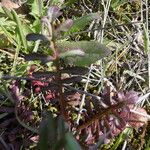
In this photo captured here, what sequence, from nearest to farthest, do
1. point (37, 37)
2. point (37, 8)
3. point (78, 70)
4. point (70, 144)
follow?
point (70, 144) → point (37, 37) → point (78, 70) → point (37, 8)

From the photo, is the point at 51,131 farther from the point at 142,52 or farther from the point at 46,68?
the point at 142,52

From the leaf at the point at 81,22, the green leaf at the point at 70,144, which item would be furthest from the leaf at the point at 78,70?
the leaf at the point at 81,22

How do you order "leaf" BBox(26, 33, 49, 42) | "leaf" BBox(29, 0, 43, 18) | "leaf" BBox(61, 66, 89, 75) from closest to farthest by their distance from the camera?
1. "leaf" BBox(26, 33, 49, 42)
2. "leaf" BBox(61, 66, 89, 75)
3. "leaf" BBox(29, 0, 43, 18)

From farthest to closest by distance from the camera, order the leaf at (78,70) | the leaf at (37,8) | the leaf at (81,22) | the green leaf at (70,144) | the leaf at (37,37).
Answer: the leaf at (37,8) < the leaf at (81,22) < the leaf at (78,70) < the leaf at (37,37) < the green leaf at (70,144)

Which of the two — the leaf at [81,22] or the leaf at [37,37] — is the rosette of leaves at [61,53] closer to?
the leaf at [37,37]

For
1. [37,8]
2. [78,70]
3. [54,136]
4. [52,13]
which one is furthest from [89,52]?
[37,8]

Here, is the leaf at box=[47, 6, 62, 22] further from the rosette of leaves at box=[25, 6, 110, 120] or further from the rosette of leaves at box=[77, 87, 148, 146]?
the rosette of leaves at box=[77, 87, 148, 146]

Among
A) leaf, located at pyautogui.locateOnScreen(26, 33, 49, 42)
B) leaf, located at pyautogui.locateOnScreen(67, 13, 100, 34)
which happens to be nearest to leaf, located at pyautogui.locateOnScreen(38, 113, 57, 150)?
leaf, located at pyautogui.locateOnScreen(26, 33, 49, 42)

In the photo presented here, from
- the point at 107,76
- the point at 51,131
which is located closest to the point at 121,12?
the point at 107,76

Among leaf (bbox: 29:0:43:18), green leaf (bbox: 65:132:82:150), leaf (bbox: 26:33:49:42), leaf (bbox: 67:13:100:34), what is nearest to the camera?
green leaf (bbox: 65:132:82:150)

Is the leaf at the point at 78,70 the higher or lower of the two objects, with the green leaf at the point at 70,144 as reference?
higher

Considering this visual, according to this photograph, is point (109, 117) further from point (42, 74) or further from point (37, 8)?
point (37, 8)

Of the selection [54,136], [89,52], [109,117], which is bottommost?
[109,117]

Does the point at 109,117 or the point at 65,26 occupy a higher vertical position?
the point at 65,26
